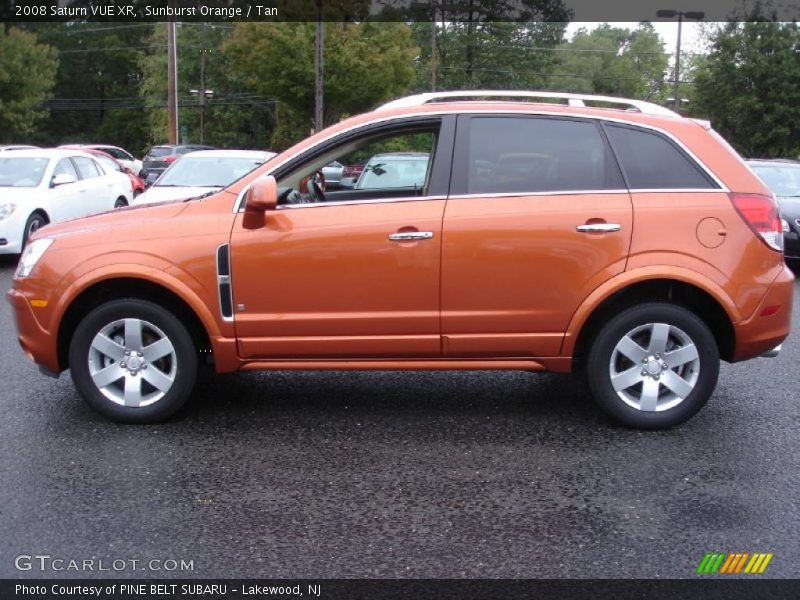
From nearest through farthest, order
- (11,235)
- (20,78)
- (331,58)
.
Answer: (11,235)
(331,58)
(20,78)

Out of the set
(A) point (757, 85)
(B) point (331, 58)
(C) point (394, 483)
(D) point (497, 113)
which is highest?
(B) point (331, 58)

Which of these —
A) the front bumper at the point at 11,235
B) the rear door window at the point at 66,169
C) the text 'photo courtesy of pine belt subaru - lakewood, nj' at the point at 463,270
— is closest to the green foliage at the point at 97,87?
the rear door window at the point at 66,169

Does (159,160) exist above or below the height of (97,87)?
below

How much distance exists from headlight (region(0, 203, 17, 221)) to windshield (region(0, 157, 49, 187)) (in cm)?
78

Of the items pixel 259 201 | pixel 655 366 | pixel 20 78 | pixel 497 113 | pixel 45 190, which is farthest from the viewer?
pixel 20 78

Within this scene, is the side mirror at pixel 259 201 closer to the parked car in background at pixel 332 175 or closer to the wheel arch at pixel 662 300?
the parked car in background at pixel 332 175

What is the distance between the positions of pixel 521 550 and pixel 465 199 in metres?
2.10

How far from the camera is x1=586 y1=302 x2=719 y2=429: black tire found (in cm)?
493

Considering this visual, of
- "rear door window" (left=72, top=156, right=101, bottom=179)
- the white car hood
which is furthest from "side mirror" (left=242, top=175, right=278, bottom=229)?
"rear door window" (left=72, top=156, right=101, bottom=179)

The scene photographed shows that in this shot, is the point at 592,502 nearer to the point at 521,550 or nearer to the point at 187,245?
the point at 521,550

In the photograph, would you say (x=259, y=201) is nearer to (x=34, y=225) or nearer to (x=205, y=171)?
(x=205, y=171)

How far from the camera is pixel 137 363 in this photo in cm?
502

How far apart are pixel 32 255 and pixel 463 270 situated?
2.55 meters

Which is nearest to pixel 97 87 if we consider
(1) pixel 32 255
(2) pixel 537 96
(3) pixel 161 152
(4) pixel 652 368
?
(3) pixel 161 152
